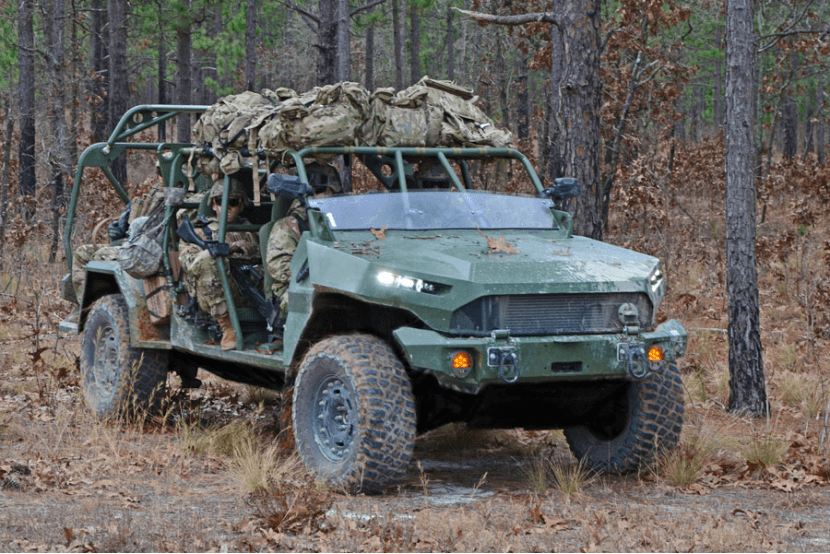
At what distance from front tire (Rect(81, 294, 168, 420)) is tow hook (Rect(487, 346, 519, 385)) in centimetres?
346

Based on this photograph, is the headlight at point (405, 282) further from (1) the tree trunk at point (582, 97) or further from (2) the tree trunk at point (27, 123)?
(2) the tree trunk at point (27, 123)

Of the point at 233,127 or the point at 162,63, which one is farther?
the point at 162,63

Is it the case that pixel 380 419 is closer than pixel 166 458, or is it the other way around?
pixel 380 419

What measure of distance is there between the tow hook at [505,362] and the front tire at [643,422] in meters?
1.10

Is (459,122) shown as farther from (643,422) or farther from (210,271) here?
(643,422)

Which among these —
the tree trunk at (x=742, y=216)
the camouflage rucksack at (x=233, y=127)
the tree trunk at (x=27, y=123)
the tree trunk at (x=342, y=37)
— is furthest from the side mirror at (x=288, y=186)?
the tree trunk at (x=27, y=123)

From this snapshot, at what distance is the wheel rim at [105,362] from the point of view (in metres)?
8.48

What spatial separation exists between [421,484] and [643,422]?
54.4 inches

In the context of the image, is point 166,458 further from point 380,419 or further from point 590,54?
point 590,54

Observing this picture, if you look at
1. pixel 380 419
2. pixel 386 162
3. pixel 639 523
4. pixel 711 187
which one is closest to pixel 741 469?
pixel 639 523

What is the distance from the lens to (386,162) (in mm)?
7395

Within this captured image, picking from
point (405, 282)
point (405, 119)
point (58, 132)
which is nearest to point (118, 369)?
point (405, 119)

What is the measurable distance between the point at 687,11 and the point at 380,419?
11.3 metres

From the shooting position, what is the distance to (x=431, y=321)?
5.67 meters
